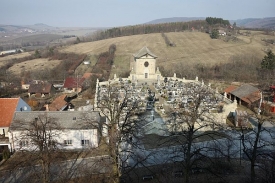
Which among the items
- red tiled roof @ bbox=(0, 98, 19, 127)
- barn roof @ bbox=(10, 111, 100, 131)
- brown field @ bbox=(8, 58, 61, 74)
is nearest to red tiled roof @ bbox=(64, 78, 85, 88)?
brown field @ bbox=(8, 58, 61, 74)

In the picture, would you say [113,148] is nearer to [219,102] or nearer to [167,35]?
[219,102]

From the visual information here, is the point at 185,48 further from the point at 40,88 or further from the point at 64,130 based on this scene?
the point at 64,130

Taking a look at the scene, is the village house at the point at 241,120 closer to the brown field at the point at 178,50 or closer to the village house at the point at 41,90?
the village house at the point at 41,90

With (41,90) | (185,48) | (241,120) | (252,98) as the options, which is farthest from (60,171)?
(185,48)

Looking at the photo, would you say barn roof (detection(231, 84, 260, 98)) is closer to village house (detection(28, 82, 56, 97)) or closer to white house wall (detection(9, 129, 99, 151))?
white house wall (detection(9, 129, 99, 151))

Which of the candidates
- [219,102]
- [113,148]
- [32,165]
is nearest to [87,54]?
[219,102]
